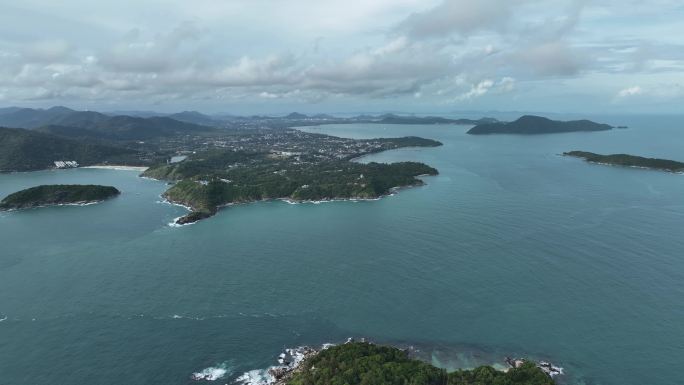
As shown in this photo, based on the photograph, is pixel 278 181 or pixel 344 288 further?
pixel 278 181

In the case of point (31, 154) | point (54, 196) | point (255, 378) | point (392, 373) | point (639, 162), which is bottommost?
point (255, 378)

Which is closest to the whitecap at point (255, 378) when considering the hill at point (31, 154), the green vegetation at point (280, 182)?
the green vegetation at point (280, 182)

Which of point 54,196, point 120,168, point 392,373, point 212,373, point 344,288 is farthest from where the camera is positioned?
point 120,168

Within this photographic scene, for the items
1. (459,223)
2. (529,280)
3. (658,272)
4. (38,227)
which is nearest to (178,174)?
(38,227)

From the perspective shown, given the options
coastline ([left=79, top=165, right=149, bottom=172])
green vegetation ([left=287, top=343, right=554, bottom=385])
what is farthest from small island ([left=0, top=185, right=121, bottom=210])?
green vegetation ([left=287, top=343, right=554, bottom=385])

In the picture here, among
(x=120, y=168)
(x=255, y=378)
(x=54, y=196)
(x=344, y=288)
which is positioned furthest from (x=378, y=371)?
(x=120, y=168)

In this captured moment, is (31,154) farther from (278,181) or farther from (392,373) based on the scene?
(392,373)

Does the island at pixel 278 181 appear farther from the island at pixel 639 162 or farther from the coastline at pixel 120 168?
the island at pixel 639 162
